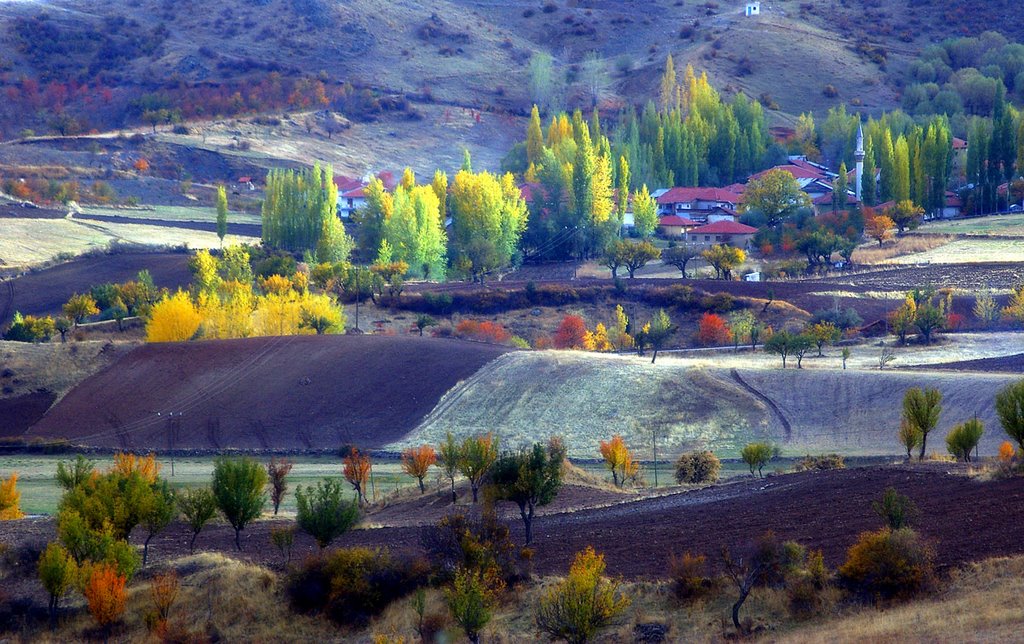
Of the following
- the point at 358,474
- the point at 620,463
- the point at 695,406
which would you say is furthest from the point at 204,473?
the point at 695,406

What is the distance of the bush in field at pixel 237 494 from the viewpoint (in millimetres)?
29641

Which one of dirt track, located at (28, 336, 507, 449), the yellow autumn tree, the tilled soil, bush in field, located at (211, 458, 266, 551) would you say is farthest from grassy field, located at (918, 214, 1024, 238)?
bush in field, located at (211, 458, 266, 551)

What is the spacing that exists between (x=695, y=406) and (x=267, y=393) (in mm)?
16349

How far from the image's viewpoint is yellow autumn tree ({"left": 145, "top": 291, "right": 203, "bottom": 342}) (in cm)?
6000

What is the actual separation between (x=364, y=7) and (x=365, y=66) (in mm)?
18313

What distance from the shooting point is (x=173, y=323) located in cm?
6022

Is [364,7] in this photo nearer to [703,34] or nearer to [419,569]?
[703,34]

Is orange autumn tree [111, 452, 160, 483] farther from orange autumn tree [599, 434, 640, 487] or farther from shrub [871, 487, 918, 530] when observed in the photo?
shrub [871, 487, 918, 530]

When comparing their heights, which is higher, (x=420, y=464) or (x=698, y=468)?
(x=420, y=464)

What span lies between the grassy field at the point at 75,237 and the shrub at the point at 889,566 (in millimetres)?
68069

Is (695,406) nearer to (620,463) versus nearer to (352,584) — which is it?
(620,463)

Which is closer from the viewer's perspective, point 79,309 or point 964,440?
point 964,440

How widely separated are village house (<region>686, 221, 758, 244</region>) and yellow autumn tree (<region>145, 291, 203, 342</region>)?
39373 millimetres

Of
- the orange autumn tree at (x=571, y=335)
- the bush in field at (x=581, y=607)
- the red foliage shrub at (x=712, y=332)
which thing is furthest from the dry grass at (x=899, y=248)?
the bush in field at (x=581, y=607)
